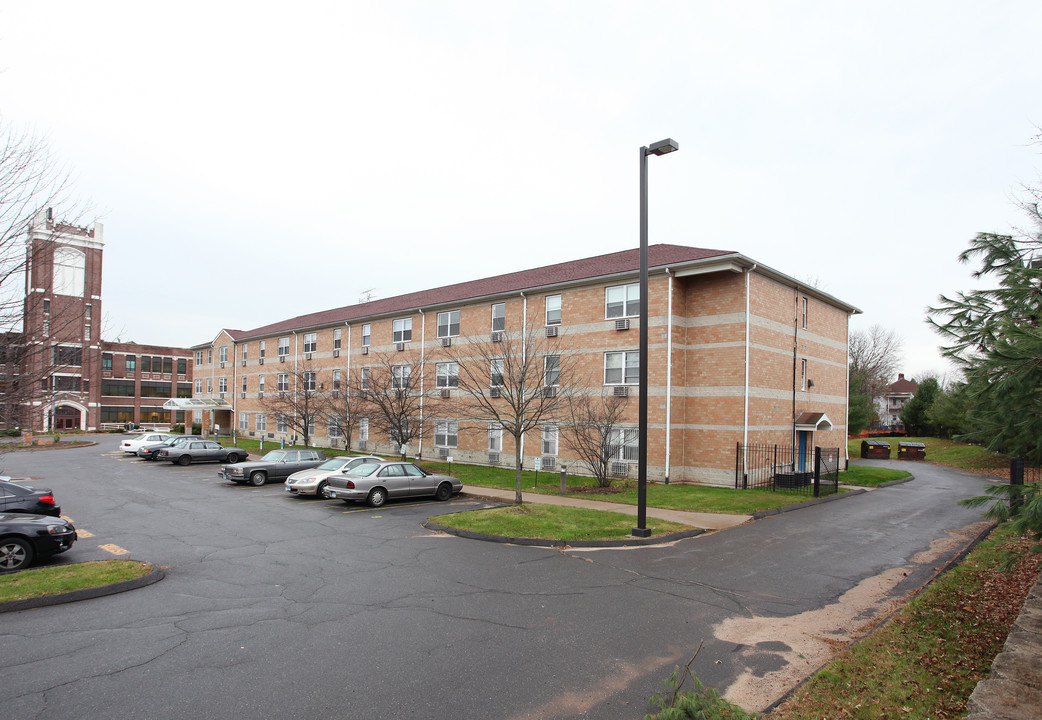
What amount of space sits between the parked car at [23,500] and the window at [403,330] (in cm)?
2206

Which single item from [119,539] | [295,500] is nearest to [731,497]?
[295,500]

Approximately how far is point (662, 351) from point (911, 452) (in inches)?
1136

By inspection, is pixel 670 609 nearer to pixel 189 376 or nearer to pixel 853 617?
pixel 853 617

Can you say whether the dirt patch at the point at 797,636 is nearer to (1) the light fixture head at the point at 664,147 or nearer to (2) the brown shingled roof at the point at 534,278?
(1) the light fixture head at the point at 664,147

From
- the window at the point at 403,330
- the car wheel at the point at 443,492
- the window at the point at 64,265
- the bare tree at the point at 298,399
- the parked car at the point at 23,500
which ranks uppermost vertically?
the window at the point at 403,330

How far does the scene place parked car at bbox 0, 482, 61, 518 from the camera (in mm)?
12297

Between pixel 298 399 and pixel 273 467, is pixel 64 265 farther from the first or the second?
pixel 298 399

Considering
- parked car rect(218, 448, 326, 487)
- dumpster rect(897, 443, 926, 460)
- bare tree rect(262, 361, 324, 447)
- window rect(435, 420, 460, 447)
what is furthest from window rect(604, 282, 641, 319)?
dumpster rect(897, 443, 926, 460)

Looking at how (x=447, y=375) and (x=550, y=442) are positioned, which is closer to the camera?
(x=550, y=442)

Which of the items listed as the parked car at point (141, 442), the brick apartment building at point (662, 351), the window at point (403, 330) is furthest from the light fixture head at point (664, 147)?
the parked car at point (141, 442)

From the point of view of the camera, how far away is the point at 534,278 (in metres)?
29.8

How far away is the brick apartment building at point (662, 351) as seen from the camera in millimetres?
22188

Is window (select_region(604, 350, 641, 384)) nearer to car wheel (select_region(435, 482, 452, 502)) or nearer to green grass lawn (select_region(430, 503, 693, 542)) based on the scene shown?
car wheel (select_region(435, 482, 452, 502))

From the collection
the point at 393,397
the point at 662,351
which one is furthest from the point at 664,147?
the point at 393,397
